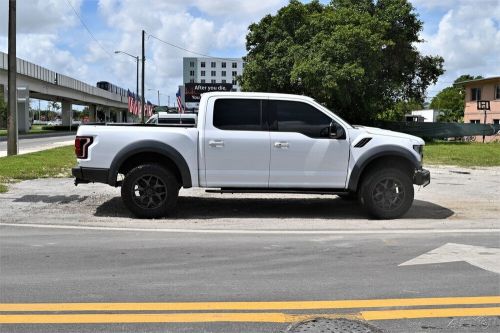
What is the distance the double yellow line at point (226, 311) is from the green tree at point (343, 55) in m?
27.1

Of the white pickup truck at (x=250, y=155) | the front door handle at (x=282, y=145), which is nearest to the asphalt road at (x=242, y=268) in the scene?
the white pickup truck at (x=250, y=155)

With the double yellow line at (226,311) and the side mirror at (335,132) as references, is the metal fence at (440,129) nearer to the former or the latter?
the side mirror at (335,132)

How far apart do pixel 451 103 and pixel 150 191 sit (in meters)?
105

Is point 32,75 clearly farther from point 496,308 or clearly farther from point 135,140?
point 496,308

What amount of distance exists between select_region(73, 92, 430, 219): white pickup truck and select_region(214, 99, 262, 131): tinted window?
16mm

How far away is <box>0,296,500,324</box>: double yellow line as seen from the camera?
4.29 meters

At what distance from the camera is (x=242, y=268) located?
18.9 feet

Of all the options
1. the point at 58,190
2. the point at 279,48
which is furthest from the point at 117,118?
the point at 58,190

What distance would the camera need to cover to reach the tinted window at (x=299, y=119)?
8516mm

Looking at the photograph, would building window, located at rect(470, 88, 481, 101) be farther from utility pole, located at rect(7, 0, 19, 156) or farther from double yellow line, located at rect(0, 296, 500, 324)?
double yellow line, located at rect(0, 296, 500, 324)

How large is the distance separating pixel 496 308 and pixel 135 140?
18.3ft

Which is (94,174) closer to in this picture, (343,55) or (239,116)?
(239,116)

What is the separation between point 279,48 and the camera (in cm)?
3625

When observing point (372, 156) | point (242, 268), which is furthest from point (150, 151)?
point (372, 156)
